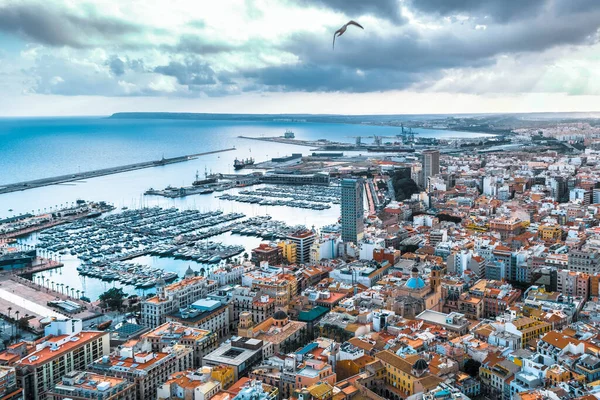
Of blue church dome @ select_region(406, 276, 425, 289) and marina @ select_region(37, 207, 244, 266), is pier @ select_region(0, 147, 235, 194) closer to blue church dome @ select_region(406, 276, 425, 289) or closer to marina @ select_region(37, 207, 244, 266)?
marina @ select_region(37, 207, 244, 266)

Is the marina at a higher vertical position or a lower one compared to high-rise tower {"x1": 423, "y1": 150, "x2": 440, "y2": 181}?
lower

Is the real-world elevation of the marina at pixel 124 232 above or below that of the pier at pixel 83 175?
below

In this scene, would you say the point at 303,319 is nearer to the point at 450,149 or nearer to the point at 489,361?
the point at 489,361

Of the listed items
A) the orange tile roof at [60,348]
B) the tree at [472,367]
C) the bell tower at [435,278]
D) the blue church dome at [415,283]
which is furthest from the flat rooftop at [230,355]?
the bell tower at [435,278]

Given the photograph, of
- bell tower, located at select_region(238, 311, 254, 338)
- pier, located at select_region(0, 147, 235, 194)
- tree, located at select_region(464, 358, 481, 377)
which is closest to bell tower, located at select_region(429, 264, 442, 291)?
tree, located at select_region(464, 358, 481, 377)

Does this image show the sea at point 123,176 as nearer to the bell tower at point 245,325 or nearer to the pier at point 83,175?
the pier at point 83,175

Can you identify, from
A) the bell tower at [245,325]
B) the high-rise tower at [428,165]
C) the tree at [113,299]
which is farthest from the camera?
the high-rise tower at [428,165]

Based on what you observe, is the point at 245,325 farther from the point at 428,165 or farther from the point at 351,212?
the point at 428,165
